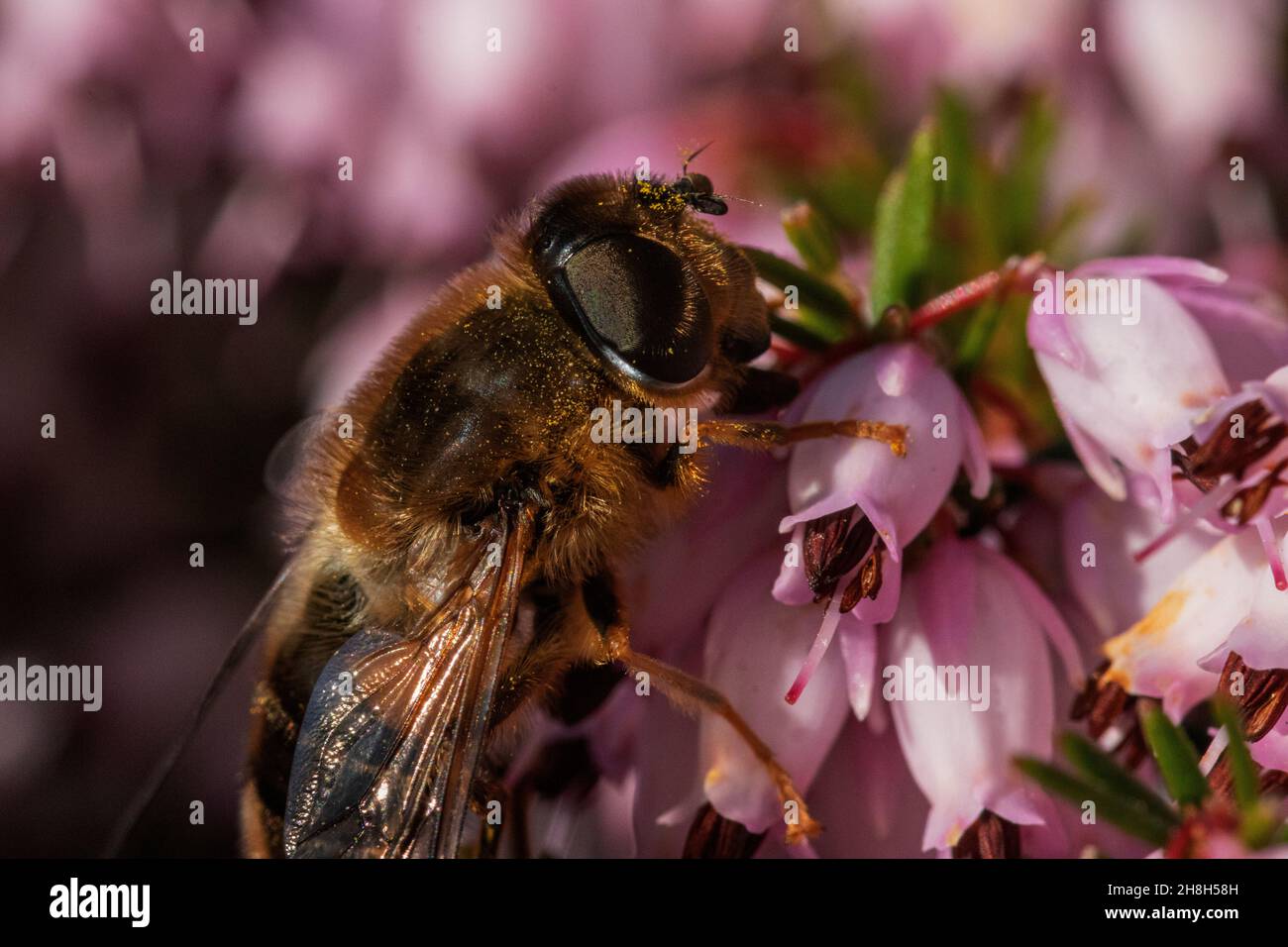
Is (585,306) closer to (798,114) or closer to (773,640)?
(773,640)

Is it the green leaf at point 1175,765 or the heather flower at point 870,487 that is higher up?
the heather flower at point 870,487

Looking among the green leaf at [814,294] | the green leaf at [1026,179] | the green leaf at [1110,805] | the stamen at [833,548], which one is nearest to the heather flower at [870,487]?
the stamen at [833,548]

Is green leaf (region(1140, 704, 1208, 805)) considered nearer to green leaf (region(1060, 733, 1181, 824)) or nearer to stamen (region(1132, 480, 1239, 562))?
green leaf (region(1060, 733, 1181, 824))

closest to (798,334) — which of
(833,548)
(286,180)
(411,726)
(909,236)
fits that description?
(909,236)

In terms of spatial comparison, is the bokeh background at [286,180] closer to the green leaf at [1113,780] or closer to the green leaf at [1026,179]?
the green leaf at [1026,179]

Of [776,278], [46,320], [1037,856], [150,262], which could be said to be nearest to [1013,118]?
[776,278]
